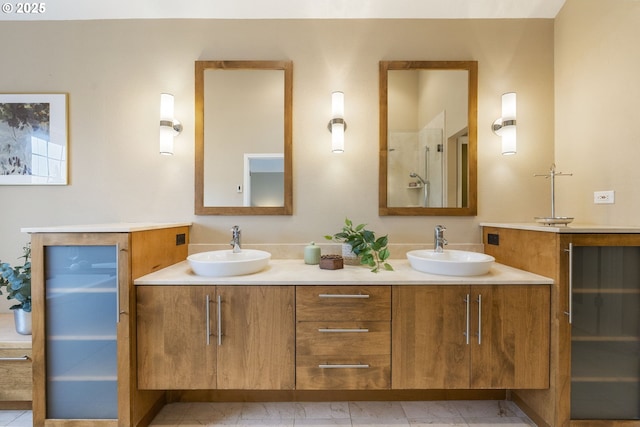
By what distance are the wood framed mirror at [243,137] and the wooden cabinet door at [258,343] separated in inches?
28.1

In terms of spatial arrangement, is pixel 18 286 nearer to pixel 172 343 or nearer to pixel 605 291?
pixel 172 343

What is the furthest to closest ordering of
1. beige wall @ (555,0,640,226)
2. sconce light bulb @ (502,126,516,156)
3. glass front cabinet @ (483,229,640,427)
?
sconce light bulb @ (502,126,516,156) < beige wall @ (555,0,640,226) < glass front cabinet @ (483,229,640,427)

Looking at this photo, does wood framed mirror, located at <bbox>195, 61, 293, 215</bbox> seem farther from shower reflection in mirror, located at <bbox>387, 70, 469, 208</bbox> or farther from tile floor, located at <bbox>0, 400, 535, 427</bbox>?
tile floor, located at <bbox>0, 400, 535, 427</bbox>

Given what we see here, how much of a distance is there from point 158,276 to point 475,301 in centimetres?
161

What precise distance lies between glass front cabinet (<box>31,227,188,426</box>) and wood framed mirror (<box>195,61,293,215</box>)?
2.07ft

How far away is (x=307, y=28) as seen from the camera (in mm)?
1946

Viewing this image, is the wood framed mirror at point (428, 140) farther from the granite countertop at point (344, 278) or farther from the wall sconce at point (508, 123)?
the granite countertop at point (344, 278)

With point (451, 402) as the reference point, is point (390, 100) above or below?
above

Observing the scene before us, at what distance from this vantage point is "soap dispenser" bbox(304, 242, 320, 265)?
5.83ft

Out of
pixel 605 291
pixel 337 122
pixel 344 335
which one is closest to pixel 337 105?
pixel 337 122

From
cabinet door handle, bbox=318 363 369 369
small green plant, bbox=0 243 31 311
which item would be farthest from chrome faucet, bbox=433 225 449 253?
small green plant, bbox=0 243 31 311

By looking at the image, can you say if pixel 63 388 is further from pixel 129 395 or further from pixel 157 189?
pixel 157 189

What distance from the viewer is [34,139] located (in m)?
1.94

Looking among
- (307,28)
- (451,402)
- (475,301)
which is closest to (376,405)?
(451,402)
